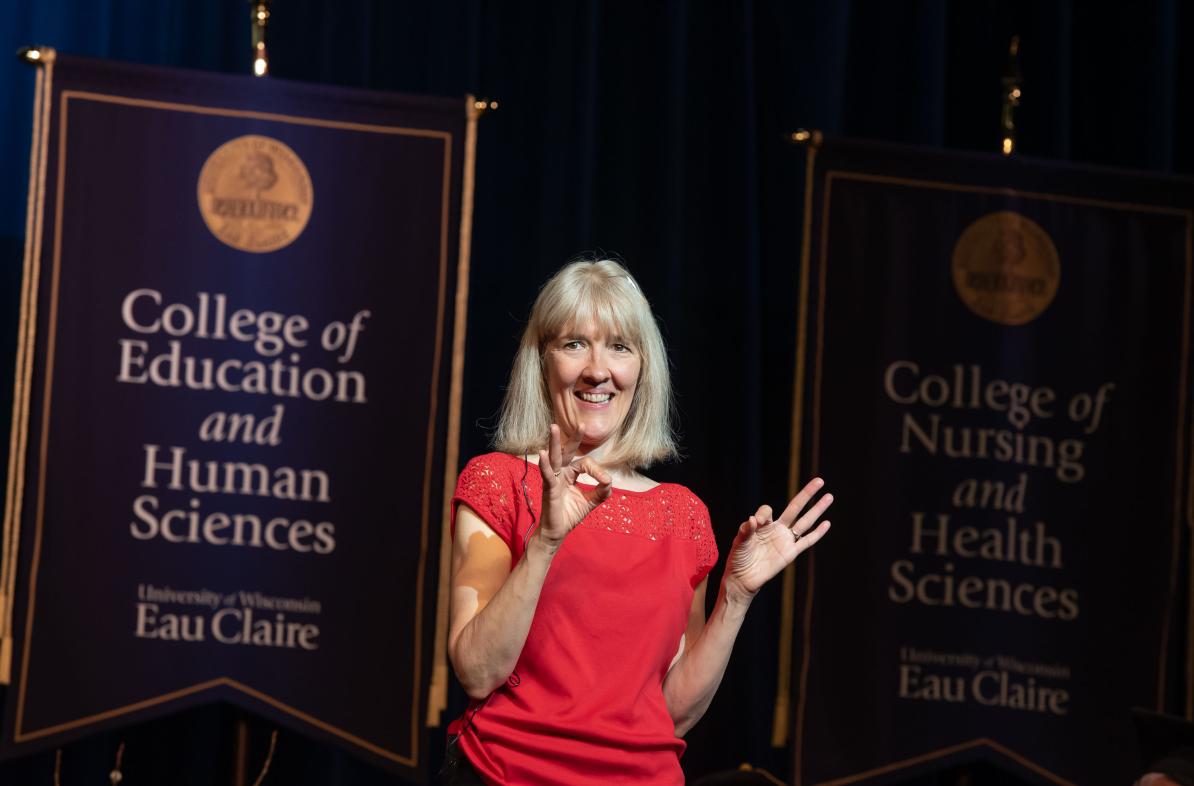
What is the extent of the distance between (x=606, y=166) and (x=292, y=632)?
5.33 feet

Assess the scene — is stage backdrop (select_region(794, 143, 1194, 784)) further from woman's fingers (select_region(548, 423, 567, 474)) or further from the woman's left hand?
woman's fingers (select_region(548, 423, 567, 474))

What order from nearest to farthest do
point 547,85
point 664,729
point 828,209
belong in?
point 664,729 < point 828,209 < point 547,85

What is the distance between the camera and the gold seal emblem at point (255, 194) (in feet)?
10.4

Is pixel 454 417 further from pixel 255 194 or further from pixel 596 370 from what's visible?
pixel 596 370

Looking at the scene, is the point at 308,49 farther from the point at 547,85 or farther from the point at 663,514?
the point at 663,514

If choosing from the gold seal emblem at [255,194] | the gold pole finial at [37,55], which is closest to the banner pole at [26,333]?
the gold pole finial at [37,55]

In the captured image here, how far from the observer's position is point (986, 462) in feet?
11.6

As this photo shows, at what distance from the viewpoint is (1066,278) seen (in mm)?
3605

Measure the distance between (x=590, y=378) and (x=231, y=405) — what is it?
131 centimetres

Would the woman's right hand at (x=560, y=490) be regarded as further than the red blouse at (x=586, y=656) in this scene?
No

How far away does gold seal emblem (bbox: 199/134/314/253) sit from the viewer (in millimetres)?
3174

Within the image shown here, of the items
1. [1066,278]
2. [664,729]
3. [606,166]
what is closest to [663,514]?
[664,729]

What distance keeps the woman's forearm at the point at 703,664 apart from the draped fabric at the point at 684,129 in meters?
1.82

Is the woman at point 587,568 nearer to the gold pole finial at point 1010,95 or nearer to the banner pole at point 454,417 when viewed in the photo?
the banner pole at point 454,417
